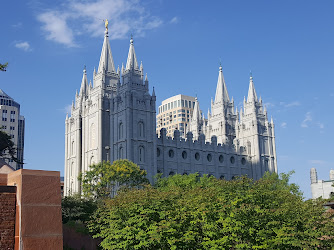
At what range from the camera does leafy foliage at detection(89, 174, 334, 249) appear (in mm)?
21828

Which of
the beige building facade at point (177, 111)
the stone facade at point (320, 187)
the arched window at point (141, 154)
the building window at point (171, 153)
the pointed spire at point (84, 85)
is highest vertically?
the beige building facade at point (177, 111)

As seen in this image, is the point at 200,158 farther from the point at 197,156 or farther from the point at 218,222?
the point at 218,222

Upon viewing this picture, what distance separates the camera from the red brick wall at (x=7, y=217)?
1088 cm

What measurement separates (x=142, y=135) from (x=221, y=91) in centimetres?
3362

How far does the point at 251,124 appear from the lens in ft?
301

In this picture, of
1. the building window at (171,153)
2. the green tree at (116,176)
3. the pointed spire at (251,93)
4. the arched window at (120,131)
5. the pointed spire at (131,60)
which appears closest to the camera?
the green tree at (116,176)

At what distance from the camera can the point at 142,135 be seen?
231ft

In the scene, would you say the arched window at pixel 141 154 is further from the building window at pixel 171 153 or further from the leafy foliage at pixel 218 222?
the leafy foliage at pixel 218 222

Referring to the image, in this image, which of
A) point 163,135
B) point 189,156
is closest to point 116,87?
point 163,135

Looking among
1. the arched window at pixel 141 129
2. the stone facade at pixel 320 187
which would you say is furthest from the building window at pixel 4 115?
the stone facade at pixel 320 187

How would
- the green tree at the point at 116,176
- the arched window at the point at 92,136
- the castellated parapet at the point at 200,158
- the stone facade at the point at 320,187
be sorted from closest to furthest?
the green tree at the point at 116,176, the stone facade at the point at 320,187, the arched window at the point at 92,136, the castellated parapet at the point at 200,158

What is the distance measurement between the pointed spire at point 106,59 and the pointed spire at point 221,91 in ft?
93.3

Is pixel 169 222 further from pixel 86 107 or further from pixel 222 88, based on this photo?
pixel 222 88

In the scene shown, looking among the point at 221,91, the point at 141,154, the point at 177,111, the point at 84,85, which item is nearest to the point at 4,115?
the point at 84,85
